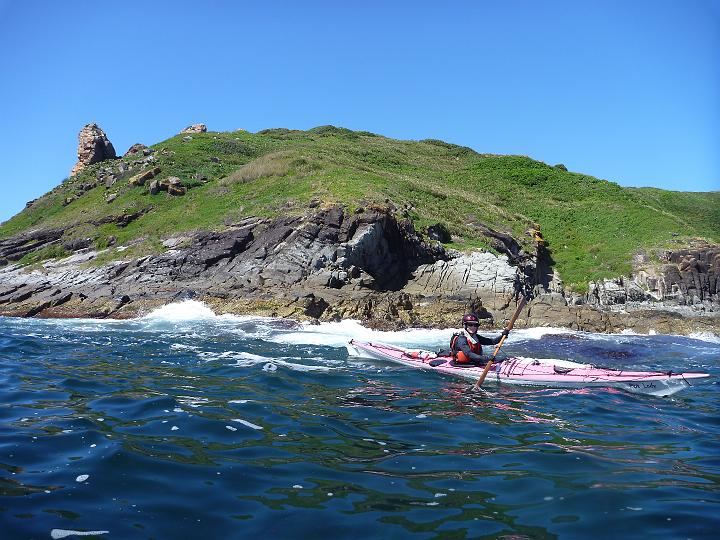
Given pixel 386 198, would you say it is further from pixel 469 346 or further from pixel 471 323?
pixel 469 346

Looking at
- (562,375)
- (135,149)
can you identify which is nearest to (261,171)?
(135,149)

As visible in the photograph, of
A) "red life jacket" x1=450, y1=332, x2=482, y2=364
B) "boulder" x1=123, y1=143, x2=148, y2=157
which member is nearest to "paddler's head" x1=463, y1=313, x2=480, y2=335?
"red life jacket" x1=450, y1=332, x2=482, y2=364

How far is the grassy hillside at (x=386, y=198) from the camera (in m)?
27.6

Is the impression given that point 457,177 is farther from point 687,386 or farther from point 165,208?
point 687,386

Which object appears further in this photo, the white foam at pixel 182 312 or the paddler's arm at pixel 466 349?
the white foam at pixel 182 312

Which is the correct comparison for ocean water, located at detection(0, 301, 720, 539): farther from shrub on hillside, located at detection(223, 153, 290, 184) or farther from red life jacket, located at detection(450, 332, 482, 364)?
shrub on hillside, located at detection(223, 153, 290, 184)

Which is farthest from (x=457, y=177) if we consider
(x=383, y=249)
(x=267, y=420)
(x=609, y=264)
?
(x=267, y=420)

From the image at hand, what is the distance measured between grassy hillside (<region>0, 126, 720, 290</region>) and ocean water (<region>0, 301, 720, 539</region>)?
56.8 ft

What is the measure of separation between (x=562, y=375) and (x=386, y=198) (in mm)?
18798

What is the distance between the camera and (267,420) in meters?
6.53

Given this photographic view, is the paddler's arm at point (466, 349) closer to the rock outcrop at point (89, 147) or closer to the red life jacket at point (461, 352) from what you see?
the red life jacket at point (461, 352)

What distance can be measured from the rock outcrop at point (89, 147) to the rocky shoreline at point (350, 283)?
19427mm

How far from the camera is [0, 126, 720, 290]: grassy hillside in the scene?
27578 mm

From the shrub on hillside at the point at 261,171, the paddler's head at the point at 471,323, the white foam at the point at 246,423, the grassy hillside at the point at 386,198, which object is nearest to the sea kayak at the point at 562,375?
the paddler's head at the point at 471,323
